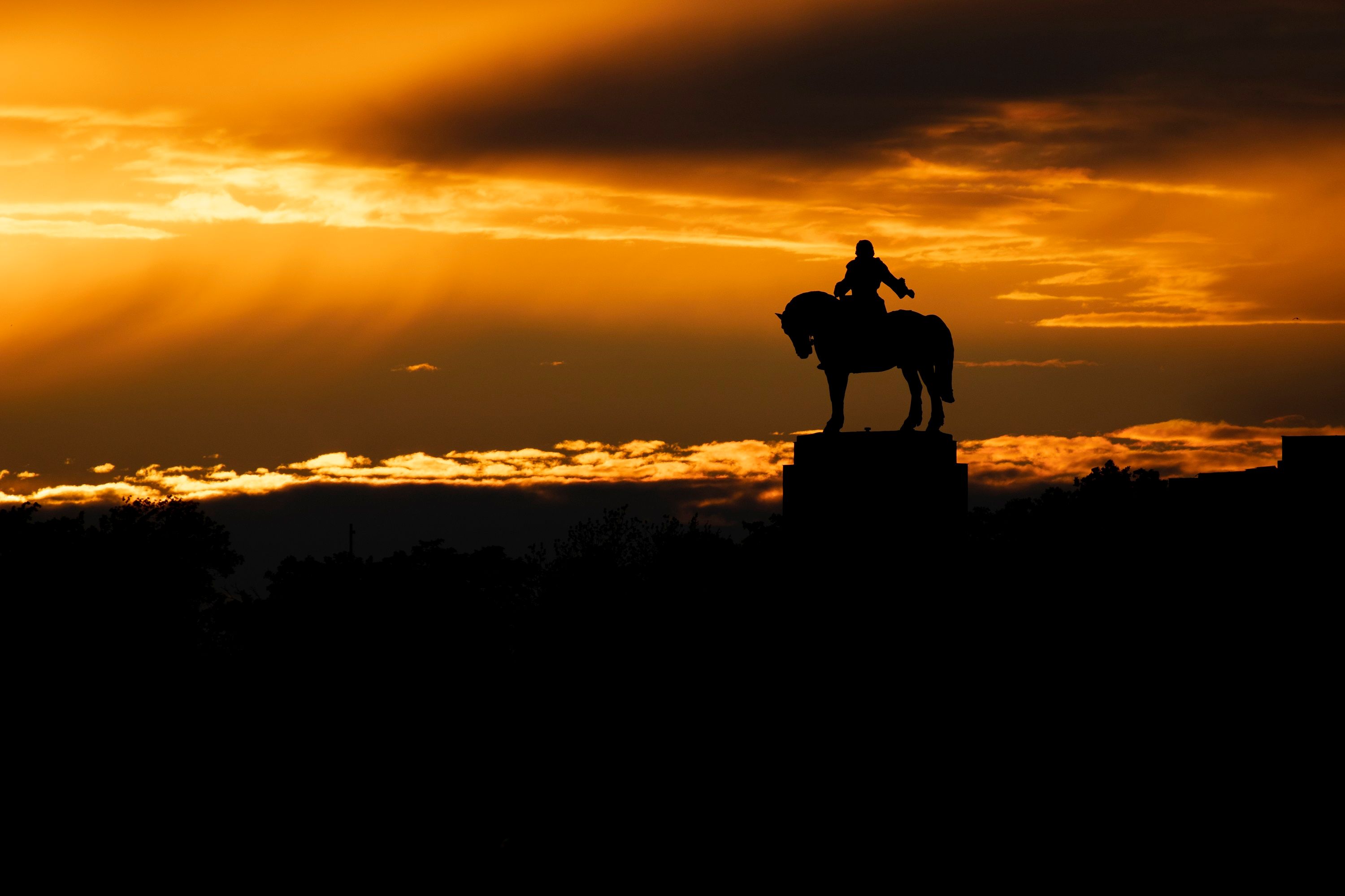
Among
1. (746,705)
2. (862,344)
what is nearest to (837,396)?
(862,344)

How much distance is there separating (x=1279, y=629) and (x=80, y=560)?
36646mm

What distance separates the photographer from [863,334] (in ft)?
88.5

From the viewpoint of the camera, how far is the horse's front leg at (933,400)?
90.0ft

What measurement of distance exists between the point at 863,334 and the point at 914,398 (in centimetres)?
147

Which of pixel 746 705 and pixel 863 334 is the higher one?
pixel 863 334

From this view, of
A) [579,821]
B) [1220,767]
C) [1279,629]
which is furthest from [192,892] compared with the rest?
[1279,629]

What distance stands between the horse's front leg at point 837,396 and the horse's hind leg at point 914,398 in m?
1.01

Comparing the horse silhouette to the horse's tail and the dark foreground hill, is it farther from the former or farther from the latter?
the dark foreground hill

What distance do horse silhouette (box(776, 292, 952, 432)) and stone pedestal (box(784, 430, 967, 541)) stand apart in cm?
43

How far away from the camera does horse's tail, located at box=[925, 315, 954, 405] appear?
90.4 feet

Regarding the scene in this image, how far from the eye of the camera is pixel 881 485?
26703mm

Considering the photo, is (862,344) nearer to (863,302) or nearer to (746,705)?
(863,302)

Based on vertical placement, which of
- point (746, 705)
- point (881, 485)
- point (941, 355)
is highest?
point (941, 355)

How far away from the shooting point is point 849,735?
25797 mm
